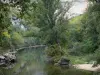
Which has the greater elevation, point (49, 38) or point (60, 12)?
point (60, 12)

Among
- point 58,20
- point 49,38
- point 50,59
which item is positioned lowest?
point 50,59

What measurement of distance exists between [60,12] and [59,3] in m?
1.49

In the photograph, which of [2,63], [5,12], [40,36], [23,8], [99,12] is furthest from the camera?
[40,36]

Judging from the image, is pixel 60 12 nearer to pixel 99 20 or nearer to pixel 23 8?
pixel 99 20

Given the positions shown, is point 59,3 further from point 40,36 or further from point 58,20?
point 40,36

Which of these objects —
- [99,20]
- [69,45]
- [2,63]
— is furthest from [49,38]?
[99,20]

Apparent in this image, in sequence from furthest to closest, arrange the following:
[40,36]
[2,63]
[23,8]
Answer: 1. [40,36]
2. [2,63]
3. [23,8]

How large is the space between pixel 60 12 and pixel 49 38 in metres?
4.70

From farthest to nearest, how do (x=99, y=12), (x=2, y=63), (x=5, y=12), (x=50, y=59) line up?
(x=50, y=59)
(x=2, y=63)
(x=99, y=12)
(x=5, y=12)

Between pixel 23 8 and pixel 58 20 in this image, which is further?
pixel 58 20

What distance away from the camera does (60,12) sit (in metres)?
41.2

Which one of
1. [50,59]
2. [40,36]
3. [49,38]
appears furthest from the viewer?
[40,36]

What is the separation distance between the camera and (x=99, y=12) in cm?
1912

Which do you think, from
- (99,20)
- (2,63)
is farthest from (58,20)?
(99,20)
